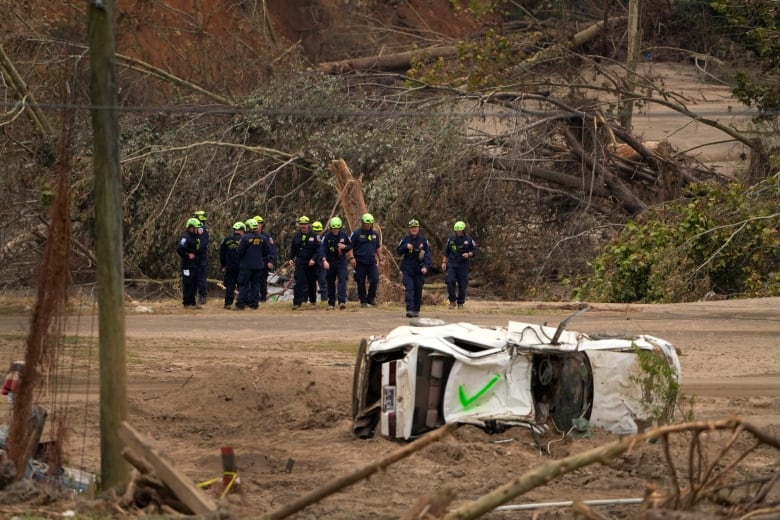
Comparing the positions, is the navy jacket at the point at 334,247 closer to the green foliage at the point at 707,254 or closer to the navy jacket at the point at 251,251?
the navy jacket at the point at 251,251

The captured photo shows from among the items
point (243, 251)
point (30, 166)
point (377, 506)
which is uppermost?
point (30, 166)

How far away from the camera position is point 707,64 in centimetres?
4006

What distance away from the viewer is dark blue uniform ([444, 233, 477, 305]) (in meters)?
24.8

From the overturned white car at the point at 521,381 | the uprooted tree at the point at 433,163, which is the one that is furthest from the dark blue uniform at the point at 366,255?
the overturned white car at the point at 521,381

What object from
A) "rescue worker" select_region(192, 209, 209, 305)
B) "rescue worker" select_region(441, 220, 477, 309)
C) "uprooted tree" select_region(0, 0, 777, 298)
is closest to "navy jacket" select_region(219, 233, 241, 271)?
"rescue worker" select_region(192, 209, 209, 305)

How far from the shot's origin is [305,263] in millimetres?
25578

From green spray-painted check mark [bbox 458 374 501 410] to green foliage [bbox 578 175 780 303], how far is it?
15.4 metres

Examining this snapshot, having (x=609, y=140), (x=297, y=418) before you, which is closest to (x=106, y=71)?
(x=297, y=418)

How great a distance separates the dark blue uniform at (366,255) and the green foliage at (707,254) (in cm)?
595

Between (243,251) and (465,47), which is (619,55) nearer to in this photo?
(465,47)

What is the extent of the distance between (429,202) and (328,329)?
377 inches

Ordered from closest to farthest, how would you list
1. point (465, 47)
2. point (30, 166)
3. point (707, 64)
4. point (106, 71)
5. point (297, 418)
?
point (106, 71) → point (297, 418) → point (30, 166) → point (465, 47) → point (707, 64)

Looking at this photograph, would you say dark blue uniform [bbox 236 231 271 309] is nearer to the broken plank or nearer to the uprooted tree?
the uprooted tree

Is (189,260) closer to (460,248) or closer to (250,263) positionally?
(250,263)
